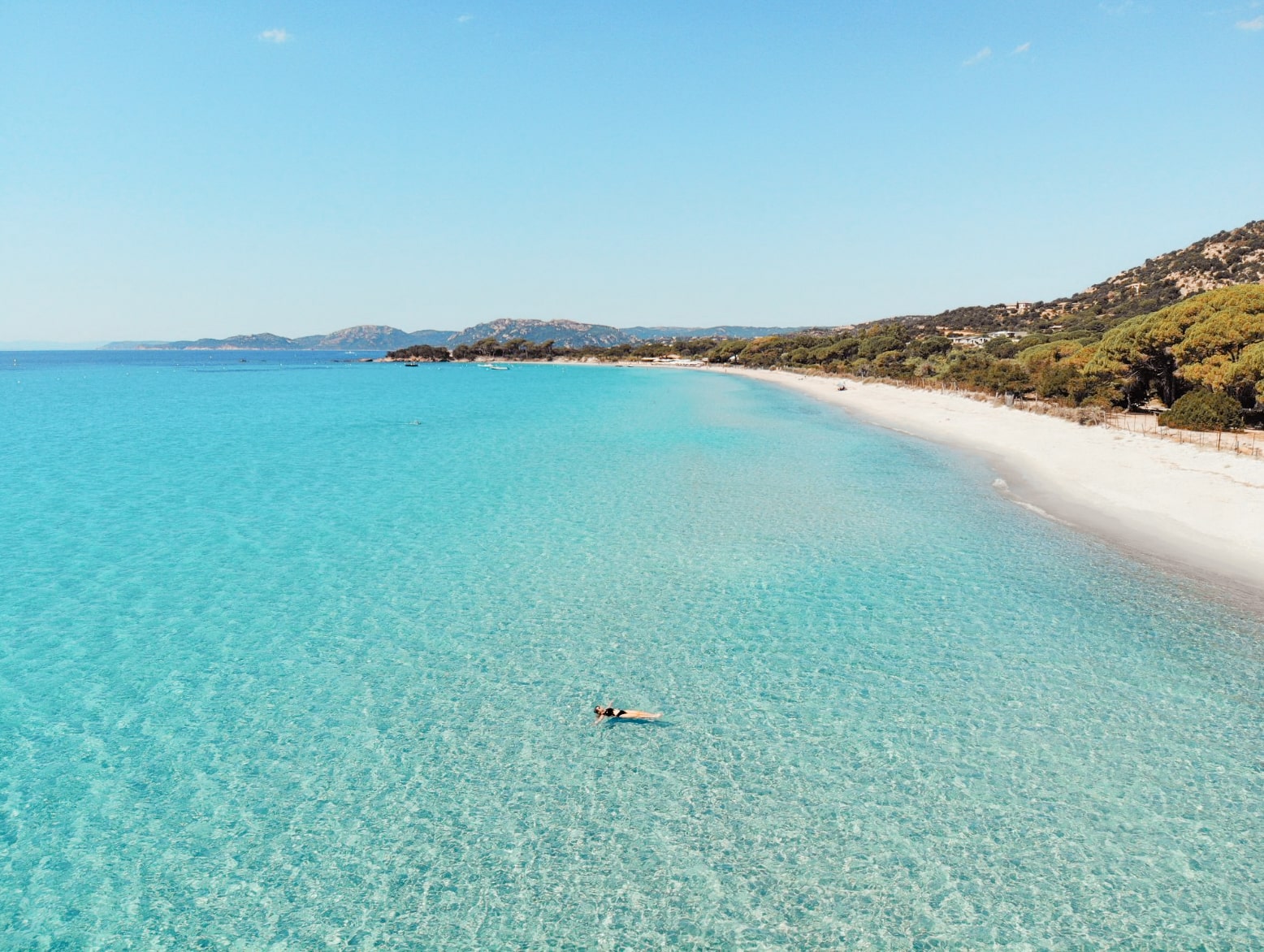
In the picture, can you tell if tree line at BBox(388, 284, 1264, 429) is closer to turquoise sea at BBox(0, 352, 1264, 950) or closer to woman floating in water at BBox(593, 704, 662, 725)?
turquoise sea at BBox(0, 352, 1264, 950)

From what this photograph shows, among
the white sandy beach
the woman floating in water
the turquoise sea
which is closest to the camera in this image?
the turquoise sea

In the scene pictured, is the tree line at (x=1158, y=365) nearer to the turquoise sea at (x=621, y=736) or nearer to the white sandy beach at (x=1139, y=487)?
the white sandy beach at (x=1139, y=487)

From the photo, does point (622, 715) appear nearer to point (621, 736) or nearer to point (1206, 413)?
point (621, 736)

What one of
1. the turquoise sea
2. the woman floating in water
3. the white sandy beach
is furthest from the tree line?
the woman floating in water

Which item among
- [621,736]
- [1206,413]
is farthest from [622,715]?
[1206,413]

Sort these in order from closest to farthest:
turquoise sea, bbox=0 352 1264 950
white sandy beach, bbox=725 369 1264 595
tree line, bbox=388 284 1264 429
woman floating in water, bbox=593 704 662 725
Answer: turquoise sea, bbox=0 352 1264 950, woman floating in water, bbox=593 704 662 725, white sandy beach, bbox=725 369 1264 595, tree line, bbox=388 284 1264 429

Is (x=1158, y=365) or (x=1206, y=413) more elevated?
(x=1158, y=365)

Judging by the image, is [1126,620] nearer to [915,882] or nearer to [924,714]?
[924,714]
